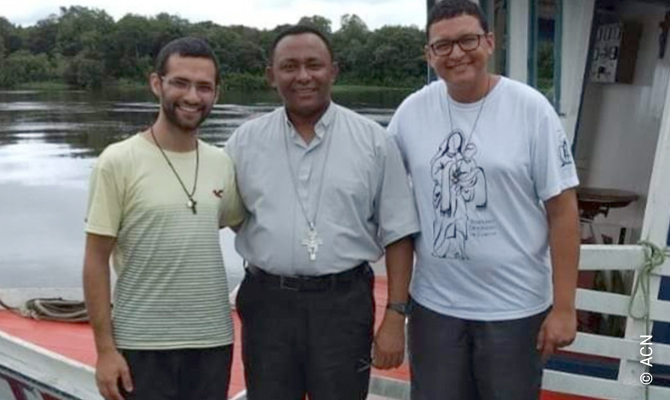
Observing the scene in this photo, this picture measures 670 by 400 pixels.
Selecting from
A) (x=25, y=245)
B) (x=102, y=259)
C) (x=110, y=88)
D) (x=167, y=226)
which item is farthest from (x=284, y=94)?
(x=110, y=88)

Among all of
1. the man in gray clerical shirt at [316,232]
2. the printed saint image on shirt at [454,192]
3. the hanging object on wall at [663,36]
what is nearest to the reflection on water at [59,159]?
the hanging object on wall at [663,36]

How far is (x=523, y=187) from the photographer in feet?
9.66

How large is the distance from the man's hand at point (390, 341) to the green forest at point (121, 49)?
1057 centimetres

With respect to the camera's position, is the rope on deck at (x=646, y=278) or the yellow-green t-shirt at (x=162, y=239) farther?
the rope on deck at (x=646, y=278)

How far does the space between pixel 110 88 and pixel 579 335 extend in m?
62.1

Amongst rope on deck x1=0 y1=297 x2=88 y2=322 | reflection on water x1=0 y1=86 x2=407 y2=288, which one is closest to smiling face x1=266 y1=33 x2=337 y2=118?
rope on deck x1=0 y1=297 x2=88 y2=322

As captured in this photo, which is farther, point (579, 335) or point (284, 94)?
point (579, 335)

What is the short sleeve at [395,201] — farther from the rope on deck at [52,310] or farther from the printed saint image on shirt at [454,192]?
the rope on deck at [52,310]

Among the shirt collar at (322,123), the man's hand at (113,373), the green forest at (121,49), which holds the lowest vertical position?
the green forest at (121,49)

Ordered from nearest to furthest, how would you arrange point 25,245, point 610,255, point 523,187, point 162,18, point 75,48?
point 523,187 < point 610,255 < point 25,245 < point 162,18 < point 75,48

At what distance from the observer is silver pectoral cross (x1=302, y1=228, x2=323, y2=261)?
3043 mm

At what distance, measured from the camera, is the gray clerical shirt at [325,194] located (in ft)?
10.0

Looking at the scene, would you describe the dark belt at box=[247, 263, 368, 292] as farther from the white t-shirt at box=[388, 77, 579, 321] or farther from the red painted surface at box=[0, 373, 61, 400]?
the red painted surface at box=[0, 373, 61, 400]

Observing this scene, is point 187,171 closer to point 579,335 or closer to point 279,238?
point 279,238
